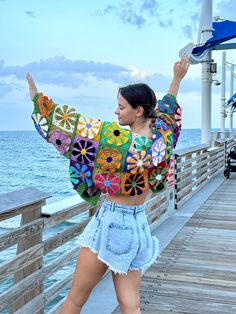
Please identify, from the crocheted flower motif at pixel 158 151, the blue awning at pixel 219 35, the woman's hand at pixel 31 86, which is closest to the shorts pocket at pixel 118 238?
the crocheted flower motif at pixel 158 151

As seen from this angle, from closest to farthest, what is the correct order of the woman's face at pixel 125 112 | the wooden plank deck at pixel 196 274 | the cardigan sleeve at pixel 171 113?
the woman's face at pixel 125 112
the cardigan sleeve at pixel 171 113
the wooden plank deck at pixel 196 274

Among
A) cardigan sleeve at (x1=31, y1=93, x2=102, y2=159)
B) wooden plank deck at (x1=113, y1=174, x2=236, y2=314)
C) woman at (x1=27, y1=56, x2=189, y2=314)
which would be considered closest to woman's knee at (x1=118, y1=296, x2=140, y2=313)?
woman at (x1=27, y1=56, x2=189, y2=314)

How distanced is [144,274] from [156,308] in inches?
31.2

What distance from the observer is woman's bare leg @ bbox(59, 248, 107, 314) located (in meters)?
2.14

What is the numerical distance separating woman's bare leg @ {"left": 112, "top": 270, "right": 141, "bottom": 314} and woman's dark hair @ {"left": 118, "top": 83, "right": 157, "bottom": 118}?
83cm

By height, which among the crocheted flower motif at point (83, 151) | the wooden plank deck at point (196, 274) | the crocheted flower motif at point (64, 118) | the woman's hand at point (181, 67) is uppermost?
the woman's hand at point (181, 67)

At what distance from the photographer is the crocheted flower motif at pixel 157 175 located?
7.08ft

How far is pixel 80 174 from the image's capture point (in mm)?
2107

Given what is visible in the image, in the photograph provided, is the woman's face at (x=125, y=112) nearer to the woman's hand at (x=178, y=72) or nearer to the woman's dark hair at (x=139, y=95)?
the woman's dark hair at (x=139, y=95)

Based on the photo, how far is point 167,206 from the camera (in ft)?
22.6

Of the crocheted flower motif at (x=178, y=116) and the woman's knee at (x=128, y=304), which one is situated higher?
the crocheted flower motif at (x=178, y=116)

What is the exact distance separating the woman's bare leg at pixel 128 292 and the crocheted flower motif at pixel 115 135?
676mm

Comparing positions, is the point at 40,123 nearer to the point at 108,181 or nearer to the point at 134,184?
the point at 108,181

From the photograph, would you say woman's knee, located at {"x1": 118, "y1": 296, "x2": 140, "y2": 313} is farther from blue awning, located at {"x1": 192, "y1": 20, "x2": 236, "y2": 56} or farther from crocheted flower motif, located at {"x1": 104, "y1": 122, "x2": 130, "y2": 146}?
blue awning, located at {"x1": 192, "y1": 20, "x2": 236, "y2": 56}
